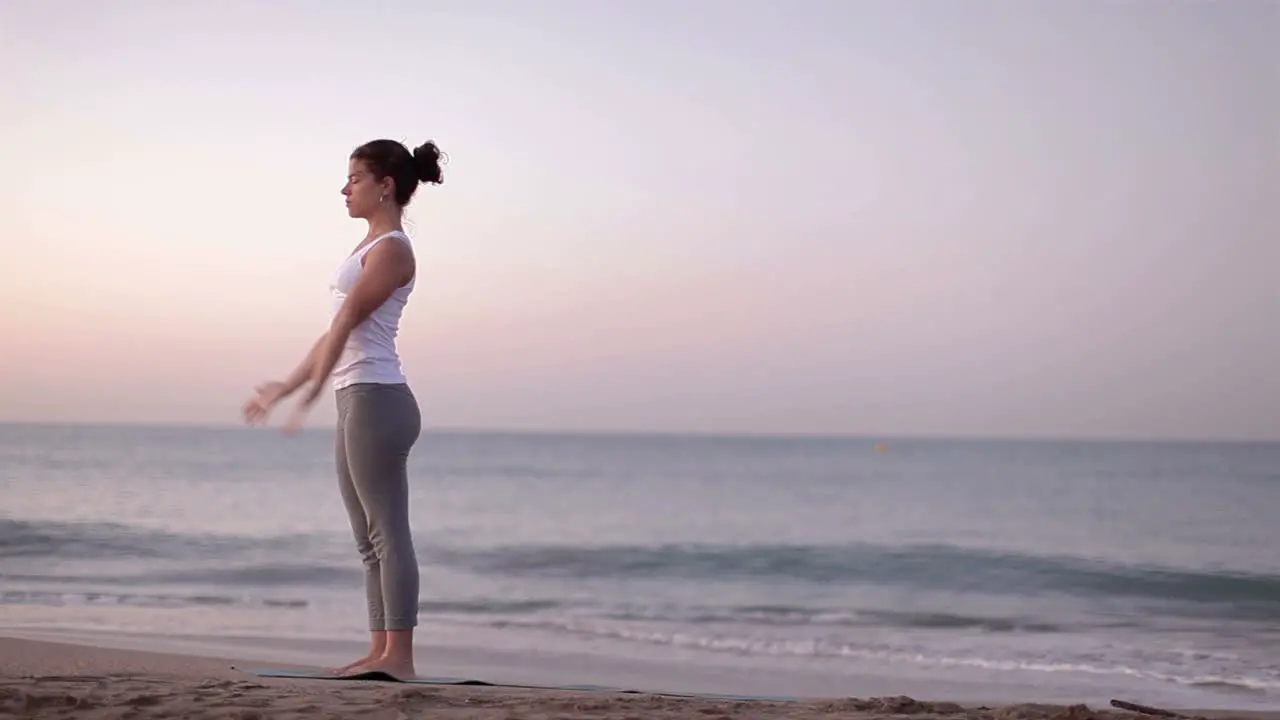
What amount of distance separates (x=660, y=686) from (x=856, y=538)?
12.3 meters

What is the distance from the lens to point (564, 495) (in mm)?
29438

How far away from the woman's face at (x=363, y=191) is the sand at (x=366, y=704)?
156 centimetres

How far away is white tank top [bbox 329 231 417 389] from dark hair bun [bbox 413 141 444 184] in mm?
268

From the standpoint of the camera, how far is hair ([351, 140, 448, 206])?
13.0ft

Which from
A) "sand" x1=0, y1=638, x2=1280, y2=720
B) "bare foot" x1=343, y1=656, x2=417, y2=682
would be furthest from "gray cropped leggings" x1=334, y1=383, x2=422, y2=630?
"sand" x1=0, y1=638, x2=1280, y2=720

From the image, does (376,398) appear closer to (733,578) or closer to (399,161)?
(399,161)

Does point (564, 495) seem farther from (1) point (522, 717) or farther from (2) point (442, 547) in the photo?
(1) point (522, 717)

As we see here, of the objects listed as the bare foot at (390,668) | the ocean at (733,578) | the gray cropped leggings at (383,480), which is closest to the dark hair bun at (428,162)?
the gray cropped leggings at (383,480)

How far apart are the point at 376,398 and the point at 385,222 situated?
0.61m

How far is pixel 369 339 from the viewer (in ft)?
12.4

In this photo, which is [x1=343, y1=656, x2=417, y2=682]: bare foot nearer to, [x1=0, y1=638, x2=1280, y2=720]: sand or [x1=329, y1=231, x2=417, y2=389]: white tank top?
[x1=0, y1=638, x2=1280, y2=720]: sand

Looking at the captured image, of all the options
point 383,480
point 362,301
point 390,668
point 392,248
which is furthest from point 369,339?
point 390,668

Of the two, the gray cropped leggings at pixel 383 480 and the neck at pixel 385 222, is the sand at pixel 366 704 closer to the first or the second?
the gray cropped leggings at pixel 383 480

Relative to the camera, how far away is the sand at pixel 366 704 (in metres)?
2.90
